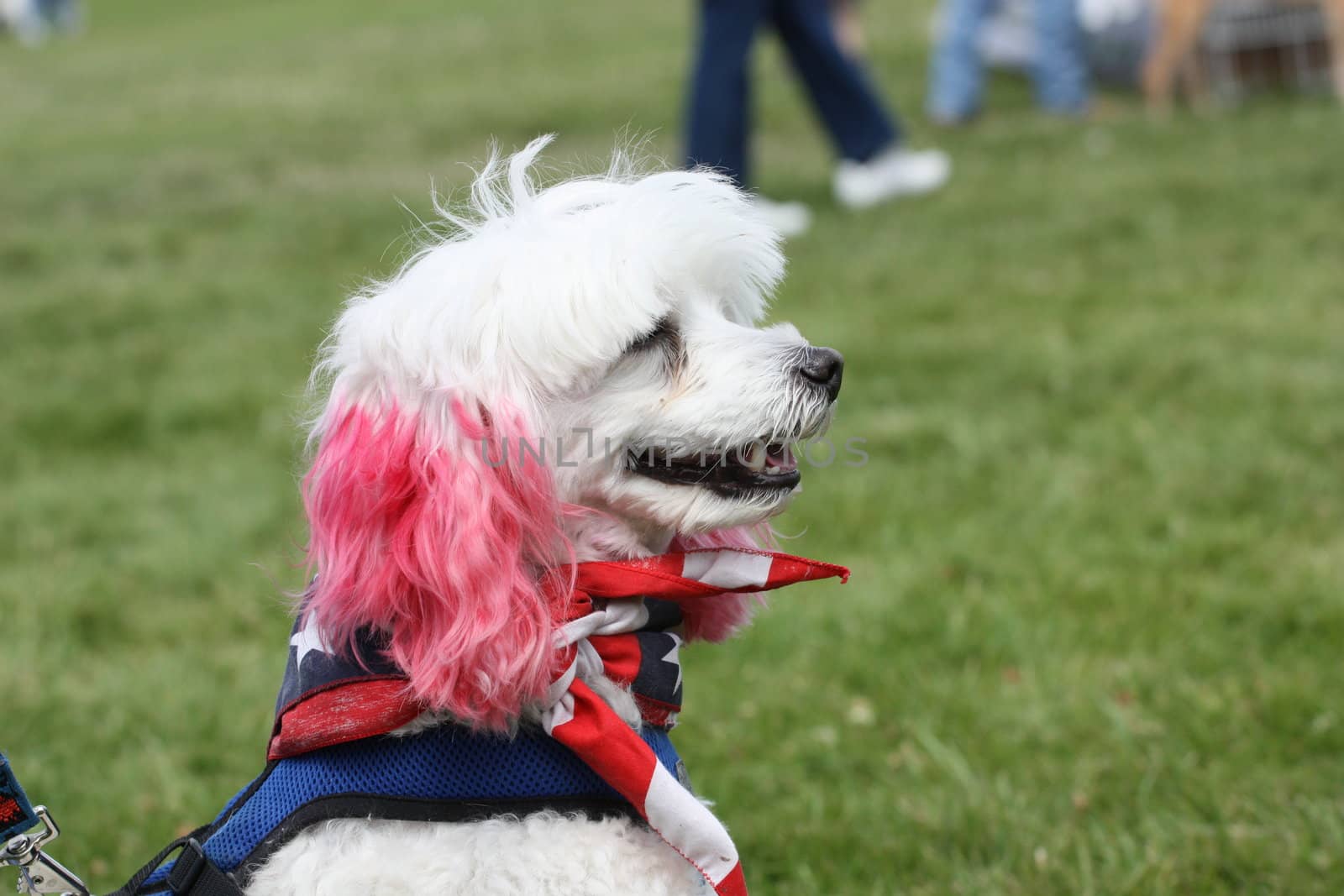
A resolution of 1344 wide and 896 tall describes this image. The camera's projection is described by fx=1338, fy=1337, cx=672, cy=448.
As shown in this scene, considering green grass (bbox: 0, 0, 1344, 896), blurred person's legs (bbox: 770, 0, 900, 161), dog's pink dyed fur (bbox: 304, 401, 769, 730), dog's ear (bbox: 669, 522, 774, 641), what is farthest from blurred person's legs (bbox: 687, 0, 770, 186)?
dog's pink dyed fur (bbox: 304, 401, 769, 730)

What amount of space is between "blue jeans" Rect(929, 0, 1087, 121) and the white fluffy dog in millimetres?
7679

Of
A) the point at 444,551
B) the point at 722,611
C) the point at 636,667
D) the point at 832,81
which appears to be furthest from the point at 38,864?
the point at 832,81

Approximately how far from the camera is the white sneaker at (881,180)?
7203 millimetres

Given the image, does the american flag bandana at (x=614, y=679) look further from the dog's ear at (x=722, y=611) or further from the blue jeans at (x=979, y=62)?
the blue jeans at (x=979, y=62)

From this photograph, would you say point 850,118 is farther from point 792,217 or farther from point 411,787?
point 411,787

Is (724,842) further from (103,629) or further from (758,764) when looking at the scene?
(103,629)

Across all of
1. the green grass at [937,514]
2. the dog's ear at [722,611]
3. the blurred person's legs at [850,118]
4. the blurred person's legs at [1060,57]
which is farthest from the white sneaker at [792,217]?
the dog's ear at [722,611]

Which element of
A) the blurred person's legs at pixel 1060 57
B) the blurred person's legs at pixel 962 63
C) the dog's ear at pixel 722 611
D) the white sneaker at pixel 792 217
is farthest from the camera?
the blurred person's legs at pixel 962 63

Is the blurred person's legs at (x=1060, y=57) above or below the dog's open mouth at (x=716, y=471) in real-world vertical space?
below

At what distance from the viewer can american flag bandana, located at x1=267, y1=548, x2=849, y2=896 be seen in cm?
169

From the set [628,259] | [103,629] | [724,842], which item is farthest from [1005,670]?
[103,629]

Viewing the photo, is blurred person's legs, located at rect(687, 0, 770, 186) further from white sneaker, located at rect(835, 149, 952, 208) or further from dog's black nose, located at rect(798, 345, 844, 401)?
dog's black nose, located at rect(798, 345, 844, 401)

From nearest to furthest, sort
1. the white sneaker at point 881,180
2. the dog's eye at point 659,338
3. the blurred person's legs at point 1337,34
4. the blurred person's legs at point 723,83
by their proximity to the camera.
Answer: the dog's eye at point 659,338 < the blurred person's legs at point 723,83 < the white sneaker at point 881,180 < the blurred person's legs at point 1337,34

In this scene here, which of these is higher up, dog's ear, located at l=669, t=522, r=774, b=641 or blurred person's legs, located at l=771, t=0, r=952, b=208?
dog's ear, located at l=669, t=522, r=774, b=641
